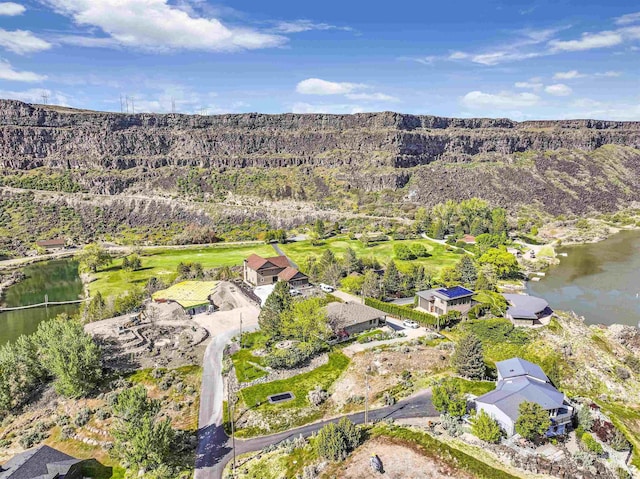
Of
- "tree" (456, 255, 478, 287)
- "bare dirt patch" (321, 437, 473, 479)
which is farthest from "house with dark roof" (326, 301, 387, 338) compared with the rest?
"tree" (456, 255, 478, 287)

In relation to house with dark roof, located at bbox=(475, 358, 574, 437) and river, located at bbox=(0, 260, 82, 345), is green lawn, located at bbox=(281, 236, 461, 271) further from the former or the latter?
house with dark roof, located at bbox=(475, 358, 574, 437)

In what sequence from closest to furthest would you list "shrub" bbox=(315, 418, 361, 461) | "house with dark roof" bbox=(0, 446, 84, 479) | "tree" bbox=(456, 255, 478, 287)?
"house with dark roof" bbox=(0, 446, 84, 479) < "shrub" bbox=(315, 418, 361, 461) < "tree" bbox=(456, 255, 478, 287)

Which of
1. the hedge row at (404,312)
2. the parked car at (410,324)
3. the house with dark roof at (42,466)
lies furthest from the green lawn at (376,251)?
the house with dark roof at (42,466)

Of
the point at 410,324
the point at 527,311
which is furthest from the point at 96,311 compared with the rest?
the point at 527,311

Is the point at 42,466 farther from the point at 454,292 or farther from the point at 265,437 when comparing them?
the point at 454,292

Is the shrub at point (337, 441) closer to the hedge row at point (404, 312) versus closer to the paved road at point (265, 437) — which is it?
the paved road at point (265, 437)

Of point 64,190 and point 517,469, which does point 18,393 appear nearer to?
point 517,469
